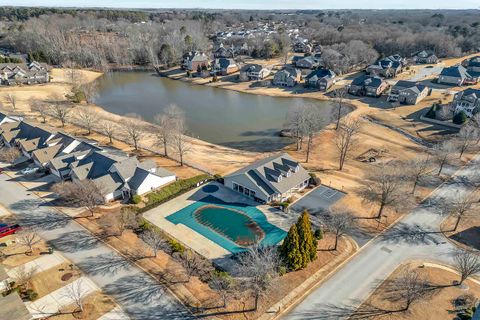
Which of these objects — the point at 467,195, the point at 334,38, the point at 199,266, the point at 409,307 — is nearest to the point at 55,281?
the point at 199,266

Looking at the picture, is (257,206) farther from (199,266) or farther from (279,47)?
(279,47)

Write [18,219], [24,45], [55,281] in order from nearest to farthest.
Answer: [55,281] < [18,219] < [24,45]

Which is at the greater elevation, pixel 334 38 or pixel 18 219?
pixel 334 38

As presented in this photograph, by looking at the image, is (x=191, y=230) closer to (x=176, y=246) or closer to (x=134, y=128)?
(x=176, y=246)

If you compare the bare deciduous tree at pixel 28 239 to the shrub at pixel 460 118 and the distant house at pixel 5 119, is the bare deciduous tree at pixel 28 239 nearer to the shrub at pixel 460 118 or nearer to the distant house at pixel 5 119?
the distant house at pixel 5 119

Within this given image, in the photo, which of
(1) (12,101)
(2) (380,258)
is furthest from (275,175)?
(1) (12,101)

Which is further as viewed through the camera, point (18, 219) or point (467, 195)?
point (467, 195)

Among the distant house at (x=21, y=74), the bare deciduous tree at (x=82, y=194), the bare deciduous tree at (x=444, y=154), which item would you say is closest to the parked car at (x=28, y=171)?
the bare deciduous tree at (x=82, y=194)
